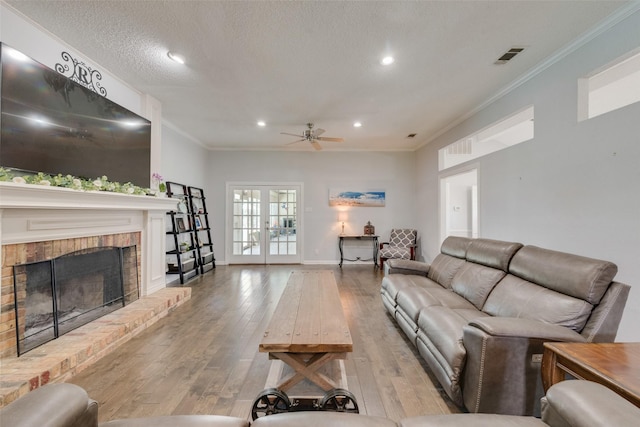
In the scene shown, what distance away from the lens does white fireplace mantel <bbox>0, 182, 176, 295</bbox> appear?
6.57 ft

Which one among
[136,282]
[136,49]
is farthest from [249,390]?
[136,49]

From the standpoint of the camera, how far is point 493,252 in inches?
102

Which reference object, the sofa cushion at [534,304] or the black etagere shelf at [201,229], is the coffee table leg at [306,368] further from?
the black etagere shelf at [201,229]

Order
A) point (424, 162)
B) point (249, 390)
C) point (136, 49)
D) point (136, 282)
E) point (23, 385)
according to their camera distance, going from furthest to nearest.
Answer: point (424, 162), point (136, 282), point (136, 49), point (249, 390), point (23, 385)

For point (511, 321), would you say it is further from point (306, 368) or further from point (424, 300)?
point (306, 368)

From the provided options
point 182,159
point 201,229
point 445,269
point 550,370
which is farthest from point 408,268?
point 182,159

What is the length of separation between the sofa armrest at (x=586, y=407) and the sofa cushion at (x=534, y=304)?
2.84 feet

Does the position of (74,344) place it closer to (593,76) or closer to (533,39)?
(533,39)

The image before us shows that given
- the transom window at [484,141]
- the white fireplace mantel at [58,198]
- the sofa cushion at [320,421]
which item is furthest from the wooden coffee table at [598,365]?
the white fireplace mantel at [58,198]

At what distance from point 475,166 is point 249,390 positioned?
4.24 metres

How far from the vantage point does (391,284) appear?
3.18m

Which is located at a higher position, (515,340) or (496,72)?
(496,72)

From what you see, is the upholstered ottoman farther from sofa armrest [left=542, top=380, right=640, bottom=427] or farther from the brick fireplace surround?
the brick fireplace surround

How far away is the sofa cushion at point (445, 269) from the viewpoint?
306 centimetres
